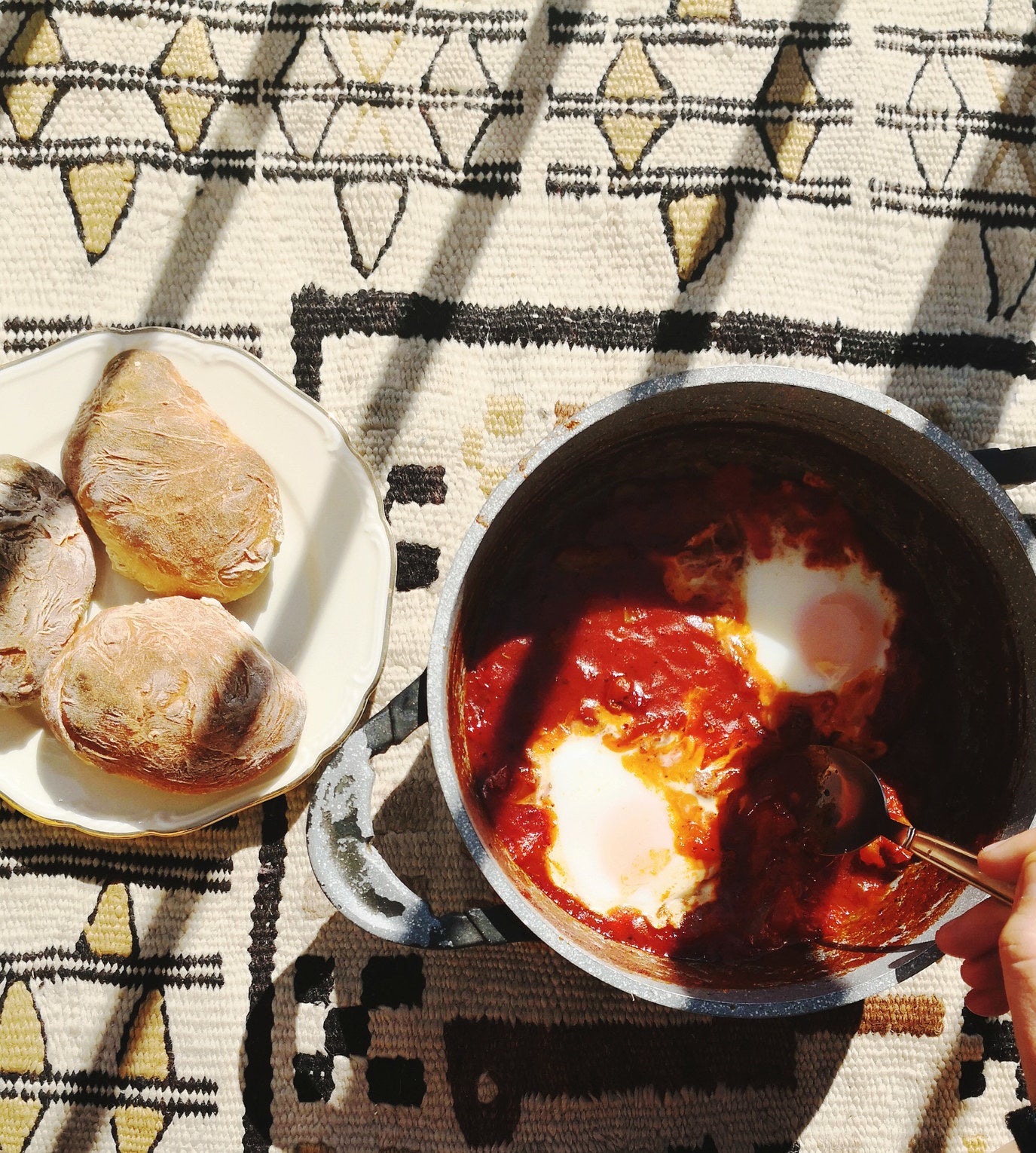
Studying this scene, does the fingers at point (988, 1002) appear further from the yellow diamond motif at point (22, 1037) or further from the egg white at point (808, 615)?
the yellow diamond motif at point (22, 1037)

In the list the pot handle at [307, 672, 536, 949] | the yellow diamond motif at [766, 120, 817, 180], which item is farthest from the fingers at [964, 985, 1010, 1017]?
the yellow diamond motif at [766, 120, 817, 180]

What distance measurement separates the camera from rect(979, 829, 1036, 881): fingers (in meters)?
0.73

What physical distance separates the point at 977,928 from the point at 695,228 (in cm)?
84

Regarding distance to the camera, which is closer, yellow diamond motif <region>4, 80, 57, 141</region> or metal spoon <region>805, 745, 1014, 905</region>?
metal spoon <region>805, 745, 1014, 905</region>

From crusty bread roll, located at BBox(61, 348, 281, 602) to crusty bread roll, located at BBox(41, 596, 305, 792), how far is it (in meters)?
0.07

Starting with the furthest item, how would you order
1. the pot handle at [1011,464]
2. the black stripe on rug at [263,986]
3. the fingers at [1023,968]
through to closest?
the black stripe on rug at [263,986], the pot handle at [1011,464], the fingers at [1023,968]

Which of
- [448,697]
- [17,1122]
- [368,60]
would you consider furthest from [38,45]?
[17,1122]

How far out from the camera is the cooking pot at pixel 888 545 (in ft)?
2.41

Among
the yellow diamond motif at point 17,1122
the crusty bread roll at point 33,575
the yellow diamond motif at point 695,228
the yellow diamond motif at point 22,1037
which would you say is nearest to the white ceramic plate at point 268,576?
the crusty bread roll at point 33,575

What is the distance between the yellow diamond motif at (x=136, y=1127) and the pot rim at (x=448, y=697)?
0.64 m

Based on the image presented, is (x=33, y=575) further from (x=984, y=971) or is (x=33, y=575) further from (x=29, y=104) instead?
(x=984, y=971)

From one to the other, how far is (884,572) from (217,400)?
796 millimetres

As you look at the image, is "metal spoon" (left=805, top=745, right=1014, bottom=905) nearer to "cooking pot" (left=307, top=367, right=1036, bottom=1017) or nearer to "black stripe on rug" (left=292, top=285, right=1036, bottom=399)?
"cooking pot" (left=307, top=367, right=1036, bottom=1017)

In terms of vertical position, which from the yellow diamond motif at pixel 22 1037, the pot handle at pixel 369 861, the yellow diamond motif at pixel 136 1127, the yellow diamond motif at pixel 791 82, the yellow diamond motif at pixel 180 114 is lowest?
the yellow diamond motif at pixel 136 1127
